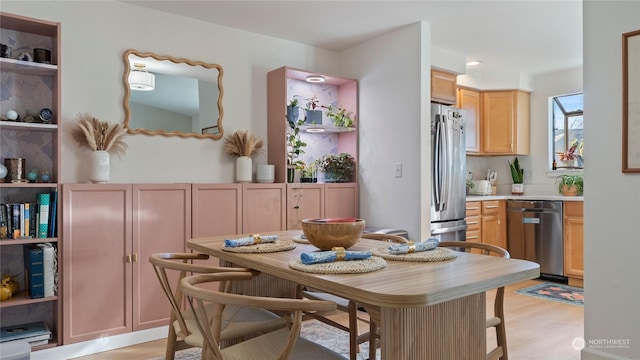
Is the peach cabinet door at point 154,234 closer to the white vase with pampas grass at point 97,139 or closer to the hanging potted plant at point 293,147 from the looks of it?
the white vase with pampas grass at point 97,139

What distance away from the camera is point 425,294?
1140 millimetres

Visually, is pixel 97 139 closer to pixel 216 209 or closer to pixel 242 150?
pixel 216 209

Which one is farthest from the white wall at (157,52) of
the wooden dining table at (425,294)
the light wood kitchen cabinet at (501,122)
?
the light wood kitchen cabinet at (501,122)

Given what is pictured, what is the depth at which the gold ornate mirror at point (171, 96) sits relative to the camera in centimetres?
328

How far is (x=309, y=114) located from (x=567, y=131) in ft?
11.8

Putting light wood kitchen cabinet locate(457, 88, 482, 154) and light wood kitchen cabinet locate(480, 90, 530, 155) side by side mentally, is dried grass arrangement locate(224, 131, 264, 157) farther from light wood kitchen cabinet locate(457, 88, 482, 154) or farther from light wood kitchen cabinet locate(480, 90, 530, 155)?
light wood kitchen cabinet locate(480, 90, 530, 155)

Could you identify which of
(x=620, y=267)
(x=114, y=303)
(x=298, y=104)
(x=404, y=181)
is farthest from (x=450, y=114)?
(x=114, y=303)

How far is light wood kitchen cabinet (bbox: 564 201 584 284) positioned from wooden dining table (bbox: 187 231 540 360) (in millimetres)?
3648

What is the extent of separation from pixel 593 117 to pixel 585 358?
1.44 m

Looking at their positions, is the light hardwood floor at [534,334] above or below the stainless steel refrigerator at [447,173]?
below

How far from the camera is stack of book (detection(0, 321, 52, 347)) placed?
2.61 m

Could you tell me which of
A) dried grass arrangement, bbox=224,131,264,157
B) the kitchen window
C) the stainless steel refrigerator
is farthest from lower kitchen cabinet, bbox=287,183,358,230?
the kitchen window

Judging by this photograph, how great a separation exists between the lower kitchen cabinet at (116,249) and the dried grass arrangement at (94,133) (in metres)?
0.32

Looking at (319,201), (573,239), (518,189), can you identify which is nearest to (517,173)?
(518,189)
